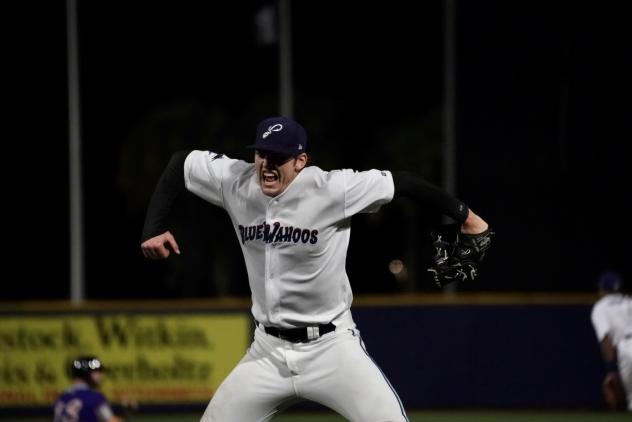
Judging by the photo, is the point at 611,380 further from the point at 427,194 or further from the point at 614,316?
the point at 427,194

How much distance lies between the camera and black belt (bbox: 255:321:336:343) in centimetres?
490

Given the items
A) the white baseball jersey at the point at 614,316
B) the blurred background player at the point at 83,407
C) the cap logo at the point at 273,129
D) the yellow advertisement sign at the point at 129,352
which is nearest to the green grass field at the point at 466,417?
the yellow advertisement sign at the point at 129,352

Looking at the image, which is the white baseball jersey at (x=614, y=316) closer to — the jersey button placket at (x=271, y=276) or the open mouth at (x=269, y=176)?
the jersey button placket at (x=271, y=276)

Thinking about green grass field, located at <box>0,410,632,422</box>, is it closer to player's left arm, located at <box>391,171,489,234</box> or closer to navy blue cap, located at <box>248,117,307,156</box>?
player's left arm, located at <box>391,171,489,234</box>

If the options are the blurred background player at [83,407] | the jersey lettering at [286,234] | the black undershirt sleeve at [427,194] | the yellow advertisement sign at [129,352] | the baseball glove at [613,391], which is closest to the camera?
the black undershirt sleeve at [427,194]

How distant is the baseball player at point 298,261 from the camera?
15.8 ft

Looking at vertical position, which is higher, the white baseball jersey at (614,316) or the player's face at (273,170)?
the player's face at (273,170)

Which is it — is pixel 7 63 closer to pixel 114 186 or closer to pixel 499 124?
pixel 114 186

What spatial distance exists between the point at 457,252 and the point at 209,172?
3.58ft

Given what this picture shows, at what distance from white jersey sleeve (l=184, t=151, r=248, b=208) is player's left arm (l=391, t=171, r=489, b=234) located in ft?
2.23

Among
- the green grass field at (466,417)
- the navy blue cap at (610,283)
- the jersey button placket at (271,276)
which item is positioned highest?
the jersey button placket at (271,276)

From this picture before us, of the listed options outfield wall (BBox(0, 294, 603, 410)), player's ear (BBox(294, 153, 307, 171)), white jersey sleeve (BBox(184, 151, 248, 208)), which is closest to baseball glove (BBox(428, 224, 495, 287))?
player's ear (BBox(294, 153, 307, 171))

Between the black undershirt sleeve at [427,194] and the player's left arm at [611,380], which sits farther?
the player's left arm at [611,380]

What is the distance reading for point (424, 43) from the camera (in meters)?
38.9
